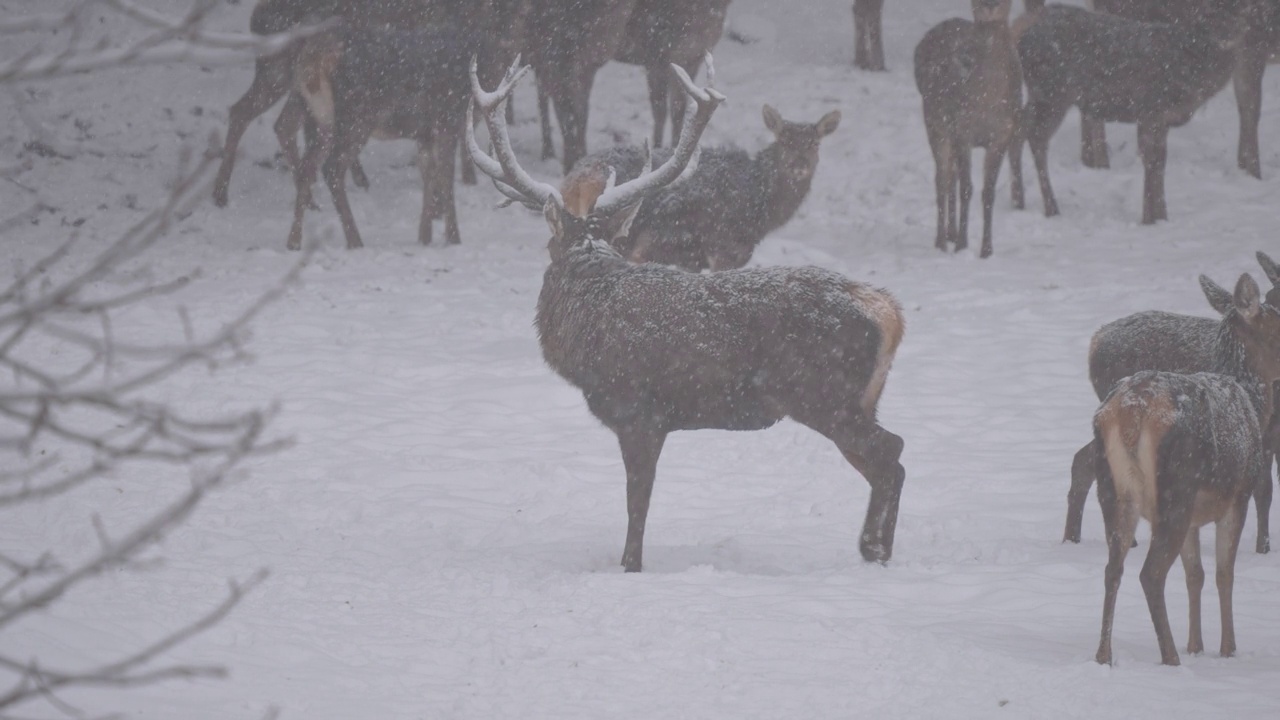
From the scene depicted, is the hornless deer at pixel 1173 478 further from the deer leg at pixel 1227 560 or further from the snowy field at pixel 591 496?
the snowy field at pixel 591 496

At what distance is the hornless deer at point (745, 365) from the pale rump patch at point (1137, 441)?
143 centimetres

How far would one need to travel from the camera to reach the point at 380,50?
12695 mm

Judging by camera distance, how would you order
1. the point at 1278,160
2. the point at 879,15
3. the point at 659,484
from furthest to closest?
the point at 879,15, the point at 1278,160, the point at 659,484

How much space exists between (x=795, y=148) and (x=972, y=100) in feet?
8.76

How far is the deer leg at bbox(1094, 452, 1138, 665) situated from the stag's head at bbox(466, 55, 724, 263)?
3.05 m

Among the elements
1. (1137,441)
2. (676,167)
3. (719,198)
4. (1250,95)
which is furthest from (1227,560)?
(1250,95)

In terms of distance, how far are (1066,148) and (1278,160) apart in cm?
239

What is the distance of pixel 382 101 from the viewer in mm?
12602

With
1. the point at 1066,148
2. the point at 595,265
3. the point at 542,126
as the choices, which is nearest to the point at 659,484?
the point at 595,265

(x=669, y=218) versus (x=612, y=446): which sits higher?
(x=669, y=218)

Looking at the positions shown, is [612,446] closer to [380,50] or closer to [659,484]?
[659,484]

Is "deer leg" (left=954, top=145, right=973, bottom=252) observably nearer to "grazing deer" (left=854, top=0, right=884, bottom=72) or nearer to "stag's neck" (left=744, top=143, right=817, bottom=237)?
"stag's neck" (left=744, top=143, right=817, bottom=237)

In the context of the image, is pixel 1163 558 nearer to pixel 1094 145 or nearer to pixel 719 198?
pixel 719 198

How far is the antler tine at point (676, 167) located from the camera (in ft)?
23.6
